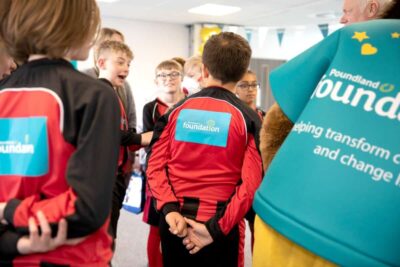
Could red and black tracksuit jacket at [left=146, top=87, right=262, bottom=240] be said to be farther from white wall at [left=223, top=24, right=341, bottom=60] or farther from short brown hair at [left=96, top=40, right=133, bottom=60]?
white wall at [left=223, top=24, right=341, bottom=60]

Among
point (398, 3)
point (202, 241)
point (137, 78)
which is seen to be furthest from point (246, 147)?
point (137, 78)

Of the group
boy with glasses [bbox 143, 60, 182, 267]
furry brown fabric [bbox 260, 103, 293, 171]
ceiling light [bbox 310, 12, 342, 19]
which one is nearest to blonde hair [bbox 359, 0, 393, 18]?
furry brown fabric [bbox 260, 103, 293, 171]

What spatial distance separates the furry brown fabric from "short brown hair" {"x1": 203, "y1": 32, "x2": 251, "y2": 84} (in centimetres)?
74

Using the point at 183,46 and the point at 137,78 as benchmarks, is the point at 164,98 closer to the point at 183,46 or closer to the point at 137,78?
the point at 137,78

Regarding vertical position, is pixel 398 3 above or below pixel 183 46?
above

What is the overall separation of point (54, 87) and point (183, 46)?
340 inches

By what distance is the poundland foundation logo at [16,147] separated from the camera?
A: 839 mm

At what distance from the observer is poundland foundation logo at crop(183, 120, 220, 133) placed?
1.67 m

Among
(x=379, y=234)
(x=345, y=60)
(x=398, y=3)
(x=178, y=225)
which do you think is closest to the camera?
(x=379, y=234)

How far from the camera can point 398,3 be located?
3.62 feet

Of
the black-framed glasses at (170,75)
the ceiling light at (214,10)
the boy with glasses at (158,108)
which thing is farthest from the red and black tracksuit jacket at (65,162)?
the ceiling light at (214,10)

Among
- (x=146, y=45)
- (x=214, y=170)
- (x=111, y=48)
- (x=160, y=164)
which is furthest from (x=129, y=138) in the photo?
(x=146, y=45)

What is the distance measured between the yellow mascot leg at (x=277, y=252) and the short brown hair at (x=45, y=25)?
654 millimetres

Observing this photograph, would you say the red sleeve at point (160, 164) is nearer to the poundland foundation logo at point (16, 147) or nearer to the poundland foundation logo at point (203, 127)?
the poundland foundation logo at point (203, 127)
